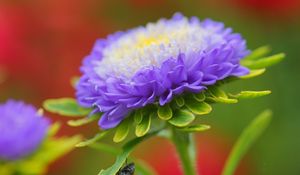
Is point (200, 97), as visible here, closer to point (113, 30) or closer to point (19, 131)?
point (19, 131)

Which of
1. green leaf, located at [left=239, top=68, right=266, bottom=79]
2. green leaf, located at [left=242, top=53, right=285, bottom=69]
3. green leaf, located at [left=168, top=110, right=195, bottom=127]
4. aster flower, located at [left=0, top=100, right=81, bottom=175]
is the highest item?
aster flower, located at [left=0, top=100, right=81, bottom=175]

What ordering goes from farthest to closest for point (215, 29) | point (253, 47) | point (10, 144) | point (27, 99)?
point (253, 47)
point (27, 99)
point (10, 144)
point (215, 29)

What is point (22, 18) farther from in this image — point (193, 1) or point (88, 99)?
point (88, 99)

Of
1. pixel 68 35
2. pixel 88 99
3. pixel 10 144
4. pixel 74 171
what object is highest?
pixel 68 35

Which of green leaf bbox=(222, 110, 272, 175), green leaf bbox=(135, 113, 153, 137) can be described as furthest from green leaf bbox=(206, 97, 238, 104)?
green leaf bbox=(222, 110, 272, 175)

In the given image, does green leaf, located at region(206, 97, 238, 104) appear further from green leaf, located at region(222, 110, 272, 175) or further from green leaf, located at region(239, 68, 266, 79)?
green leaf, located at region(222, 110, 272, 175)

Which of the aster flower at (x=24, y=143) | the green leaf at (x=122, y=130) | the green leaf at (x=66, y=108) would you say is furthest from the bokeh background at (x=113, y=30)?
the green leaf at (x=122, y=130)

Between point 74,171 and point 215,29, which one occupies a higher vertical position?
point 74,171

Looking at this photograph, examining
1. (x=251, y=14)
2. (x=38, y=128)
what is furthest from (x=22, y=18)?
(x=38, y=128)
